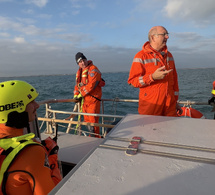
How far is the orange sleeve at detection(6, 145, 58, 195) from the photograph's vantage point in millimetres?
967

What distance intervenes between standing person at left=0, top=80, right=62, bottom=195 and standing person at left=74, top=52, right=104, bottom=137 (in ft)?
9.35

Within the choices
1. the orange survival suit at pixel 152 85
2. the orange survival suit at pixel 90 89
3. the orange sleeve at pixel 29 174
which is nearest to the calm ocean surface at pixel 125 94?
the orange survival suit at pixel 90 89

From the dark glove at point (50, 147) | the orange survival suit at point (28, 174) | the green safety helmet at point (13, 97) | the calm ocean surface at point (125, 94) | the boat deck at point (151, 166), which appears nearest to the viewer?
the boat deck at point (151, 166)

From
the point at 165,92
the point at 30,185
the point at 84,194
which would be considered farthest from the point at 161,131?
the point at 165,92

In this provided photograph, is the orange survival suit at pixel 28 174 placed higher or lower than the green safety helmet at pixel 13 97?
lower

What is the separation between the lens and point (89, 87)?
409 cm

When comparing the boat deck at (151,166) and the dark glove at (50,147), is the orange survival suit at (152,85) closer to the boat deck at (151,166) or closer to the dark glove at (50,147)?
the boat deck at (151,166)

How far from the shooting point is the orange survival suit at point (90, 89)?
13.5 feet

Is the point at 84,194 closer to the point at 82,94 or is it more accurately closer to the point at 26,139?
the point at 26,139

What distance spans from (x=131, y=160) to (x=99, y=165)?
183 mm

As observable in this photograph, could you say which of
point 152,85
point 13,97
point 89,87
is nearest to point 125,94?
point 89,87

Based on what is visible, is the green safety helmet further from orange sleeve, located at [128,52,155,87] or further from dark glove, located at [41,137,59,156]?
orange sleeve, located at [128,52,155,87]

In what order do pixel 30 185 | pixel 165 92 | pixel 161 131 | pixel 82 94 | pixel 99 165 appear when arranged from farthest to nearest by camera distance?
pixel 82 94
pixel 165 92
pixel 161 131
pixel 30 185
pixel 99 165

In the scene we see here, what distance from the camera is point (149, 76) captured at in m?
2.23
